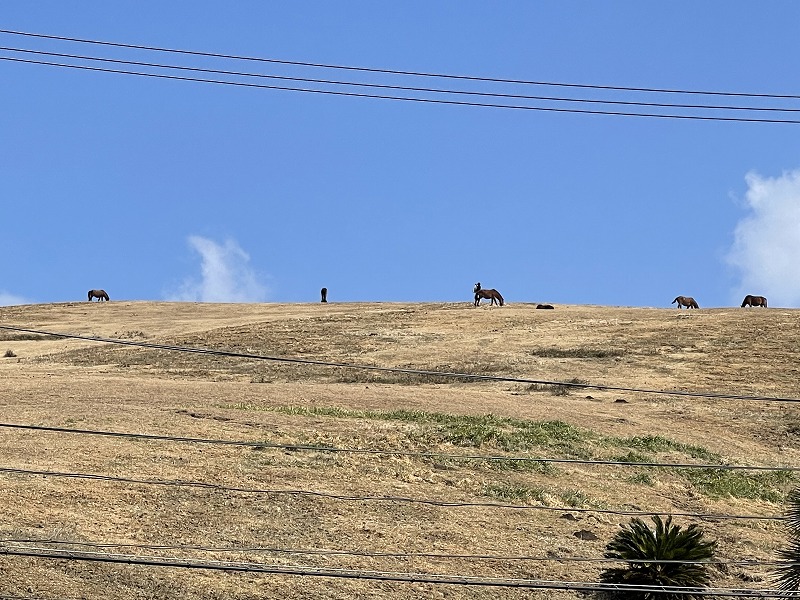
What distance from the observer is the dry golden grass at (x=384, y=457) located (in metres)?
23.6

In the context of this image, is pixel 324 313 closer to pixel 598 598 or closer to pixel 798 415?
pixel 798 415

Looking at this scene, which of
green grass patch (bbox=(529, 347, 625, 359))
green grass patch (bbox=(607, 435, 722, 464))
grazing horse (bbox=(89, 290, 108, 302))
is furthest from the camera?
grazing horse (bbox=(89, 290, 108, 302))

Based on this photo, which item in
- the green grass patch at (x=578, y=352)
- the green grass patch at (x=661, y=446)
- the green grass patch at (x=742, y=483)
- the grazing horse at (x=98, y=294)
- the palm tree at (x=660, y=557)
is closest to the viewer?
the palm tree at (x=660, y=557)

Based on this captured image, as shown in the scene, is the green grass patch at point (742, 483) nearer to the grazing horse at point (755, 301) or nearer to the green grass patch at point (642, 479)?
the green grass patch at point (642, 479)

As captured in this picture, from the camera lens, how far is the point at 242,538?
79.6ft

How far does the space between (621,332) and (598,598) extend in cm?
3823

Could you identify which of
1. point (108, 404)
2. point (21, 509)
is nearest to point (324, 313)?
point (108, 404)

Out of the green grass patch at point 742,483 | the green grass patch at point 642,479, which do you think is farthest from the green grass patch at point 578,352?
the green grass patch at point 642,479

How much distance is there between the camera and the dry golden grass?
2361 centimetres

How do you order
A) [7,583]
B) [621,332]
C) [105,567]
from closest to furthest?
[7,583], [105,567], [621,332]

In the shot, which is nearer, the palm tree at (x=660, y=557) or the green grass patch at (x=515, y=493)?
the palm tree at (x=660, y=557)

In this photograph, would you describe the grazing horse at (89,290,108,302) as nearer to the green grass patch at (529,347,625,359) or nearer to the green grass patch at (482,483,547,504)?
the green grass patch at (529,347,625,359)

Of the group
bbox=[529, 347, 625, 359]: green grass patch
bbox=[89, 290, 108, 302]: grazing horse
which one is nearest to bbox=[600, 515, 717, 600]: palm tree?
bbox=[529, 347, 625, 359]: green grass patch

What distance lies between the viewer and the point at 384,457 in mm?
30734
